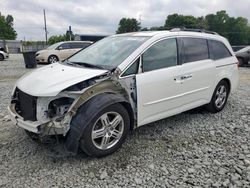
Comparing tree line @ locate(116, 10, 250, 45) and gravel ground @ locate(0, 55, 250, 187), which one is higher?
tree line @ locate(116, 10, 250, 45)

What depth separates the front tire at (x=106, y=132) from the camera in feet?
10.3

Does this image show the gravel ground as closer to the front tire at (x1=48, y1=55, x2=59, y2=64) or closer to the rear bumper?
the rear bumper

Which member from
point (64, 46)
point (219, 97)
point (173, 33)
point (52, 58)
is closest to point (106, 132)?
point (173, 33)

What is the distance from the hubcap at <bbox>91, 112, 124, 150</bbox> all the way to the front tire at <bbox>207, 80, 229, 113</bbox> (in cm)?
247

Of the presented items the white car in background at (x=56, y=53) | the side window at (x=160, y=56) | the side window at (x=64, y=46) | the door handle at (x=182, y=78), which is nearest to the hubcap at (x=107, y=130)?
the side window at (x=160, y=56)

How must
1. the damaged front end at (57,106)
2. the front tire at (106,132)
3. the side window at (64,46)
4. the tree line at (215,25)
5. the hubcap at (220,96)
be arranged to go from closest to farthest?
the damaged front end at (57,106), the front tire at (106,132), the hubcap at (220,96), the side window at (64,46), the tree line at (215,25)

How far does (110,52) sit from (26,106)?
1.55 m

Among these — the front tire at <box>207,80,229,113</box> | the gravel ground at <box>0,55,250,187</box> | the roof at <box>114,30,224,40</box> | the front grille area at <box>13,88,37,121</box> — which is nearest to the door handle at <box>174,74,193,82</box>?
the roof at <box>114,30,224,40</box>

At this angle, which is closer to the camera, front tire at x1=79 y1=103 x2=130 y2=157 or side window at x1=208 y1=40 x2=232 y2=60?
front tire at x1=79 y1=103 x2=130 y2=157

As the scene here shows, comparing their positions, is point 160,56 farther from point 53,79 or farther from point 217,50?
point 217,50

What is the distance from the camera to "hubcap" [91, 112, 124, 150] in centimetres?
Result: 328

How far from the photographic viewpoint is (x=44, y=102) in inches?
121

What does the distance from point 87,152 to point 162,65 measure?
176 centimetres

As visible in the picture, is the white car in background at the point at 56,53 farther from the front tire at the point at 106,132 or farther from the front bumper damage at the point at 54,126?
the front bumper damage at the point at 54,126
